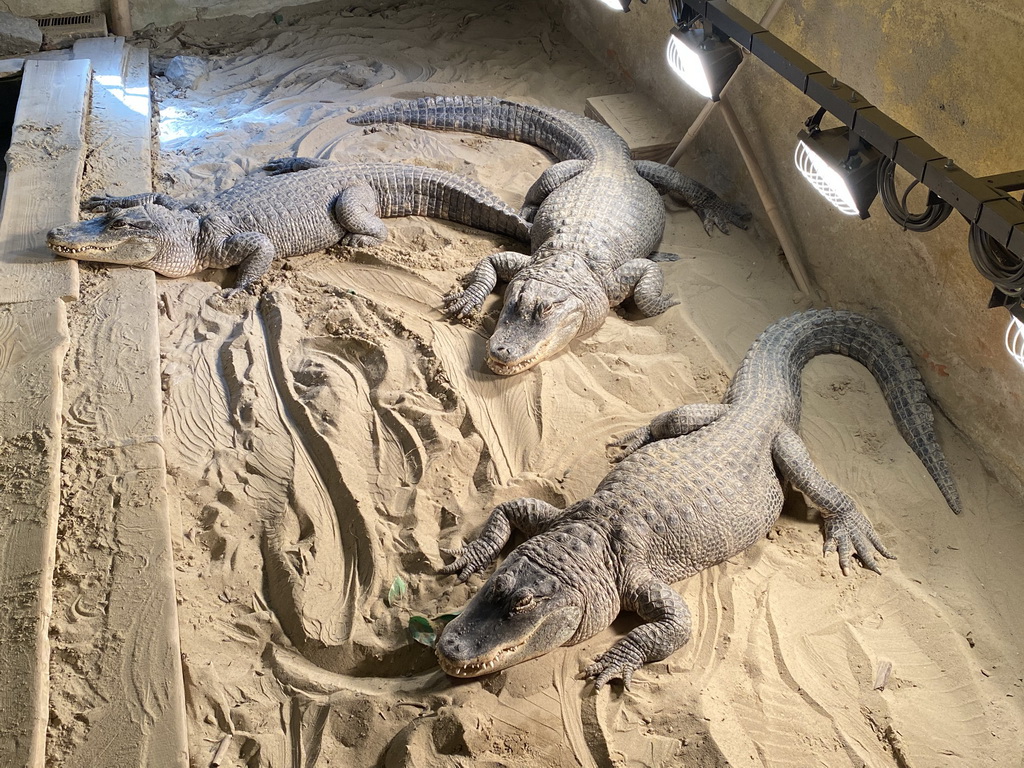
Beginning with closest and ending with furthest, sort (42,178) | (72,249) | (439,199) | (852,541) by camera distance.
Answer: (852,541), (72,249), (42,178), (439,199)

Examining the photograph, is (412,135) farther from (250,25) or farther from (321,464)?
(321,464)

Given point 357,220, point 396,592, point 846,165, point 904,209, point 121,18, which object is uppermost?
point 121,18

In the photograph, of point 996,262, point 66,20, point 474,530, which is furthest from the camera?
point 66,20

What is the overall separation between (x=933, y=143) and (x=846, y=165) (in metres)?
1.53

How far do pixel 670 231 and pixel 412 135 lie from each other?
2.25 m

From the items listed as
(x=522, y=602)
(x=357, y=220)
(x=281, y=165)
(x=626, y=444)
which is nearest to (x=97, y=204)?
(x=281, y=165)

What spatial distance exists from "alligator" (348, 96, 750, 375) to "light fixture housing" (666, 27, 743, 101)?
4.49 feet

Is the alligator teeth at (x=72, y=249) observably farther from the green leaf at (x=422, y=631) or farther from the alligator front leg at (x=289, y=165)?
the green leaf at (x=422, y=631)

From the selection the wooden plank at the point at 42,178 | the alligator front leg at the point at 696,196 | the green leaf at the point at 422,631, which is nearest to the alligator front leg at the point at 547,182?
the alligator front leg at the point at 696,196

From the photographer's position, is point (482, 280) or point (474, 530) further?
point (482, 280)

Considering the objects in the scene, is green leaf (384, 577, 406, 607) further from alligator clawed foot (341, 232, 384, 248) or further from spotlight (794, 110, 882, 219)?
alligator clawed foot (341, 232, 384, 248)

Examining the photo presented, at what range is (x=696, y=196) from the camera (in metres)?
5.88

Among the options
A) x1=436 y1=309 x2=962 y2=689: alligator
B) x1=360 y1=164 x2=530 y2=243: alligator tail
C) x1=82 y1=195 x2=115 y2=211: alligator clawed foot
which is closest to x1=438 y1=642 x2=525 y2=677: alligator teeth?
x1=436 y1=309 x2=962 y2=689: alligator

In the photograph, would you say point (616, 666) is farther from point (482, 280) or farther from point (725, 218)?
point (725, 218)
